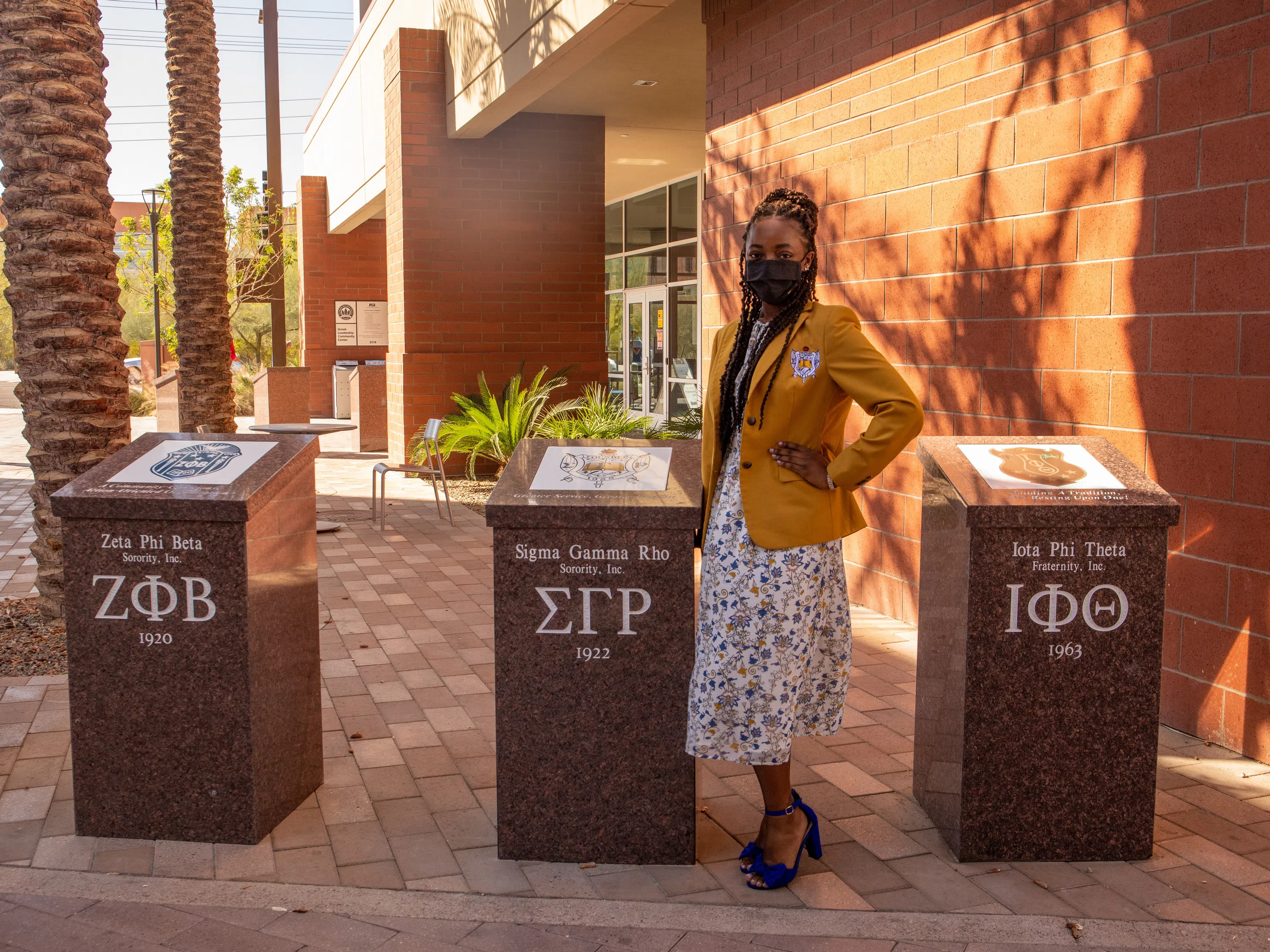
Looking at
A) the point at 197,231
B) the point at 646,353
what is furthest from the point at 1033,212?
the point at 646,353

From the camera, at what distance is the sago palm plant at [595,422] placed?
11070mm

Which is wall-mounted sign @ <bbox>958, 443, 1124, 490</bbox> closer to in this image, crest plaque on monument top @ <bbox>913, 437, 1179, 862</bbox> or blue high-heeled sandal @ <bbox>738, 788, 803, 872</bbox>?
crest plaque on monument top @ <bbox>913, 437, 1179, 862</bbox>

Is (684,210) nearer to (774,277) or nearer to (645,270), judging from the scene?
(645,270)

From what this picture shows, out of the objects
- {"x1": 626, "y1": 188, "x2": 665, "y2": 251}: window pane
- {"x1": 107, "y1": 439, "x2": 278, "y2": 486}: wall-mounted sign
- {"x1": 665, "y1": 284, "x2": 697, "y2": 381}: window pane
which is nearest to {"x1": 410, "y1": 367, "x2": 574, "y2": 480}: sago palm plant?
{"x1": 665, "y1": 284, "x2": 697, "y2": 381}: window pane

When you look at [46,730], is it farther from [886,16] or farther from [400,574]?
[886,16]

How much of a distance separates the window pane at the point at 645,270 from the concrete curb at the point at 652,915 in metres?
14.9

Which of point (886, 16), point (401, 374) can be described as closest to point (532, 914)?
point (886, 16)

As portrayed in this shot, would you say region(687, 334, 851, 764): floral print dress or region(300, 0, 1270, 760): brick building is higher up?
region(300, 0, 1270, 760): brick building

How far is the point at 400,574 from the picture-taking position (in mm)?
7957

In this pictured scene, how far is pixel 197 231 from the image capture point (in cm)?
927

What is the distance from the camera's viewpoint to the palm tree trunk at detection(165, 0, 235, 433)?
9.23 m

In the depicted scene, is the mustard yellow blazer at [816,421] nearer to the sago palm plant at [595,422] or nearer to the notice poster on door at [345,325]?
the sago palm plant at [595,422]

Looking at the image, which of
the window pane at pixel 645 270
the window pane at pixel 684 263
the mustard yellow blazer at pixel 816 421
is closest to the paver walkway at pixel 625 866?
the mustard yellow blazer at pixel 816 421

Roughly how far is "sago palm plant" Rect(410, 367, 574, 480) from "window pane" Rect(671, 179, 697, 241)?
4.92 metres
